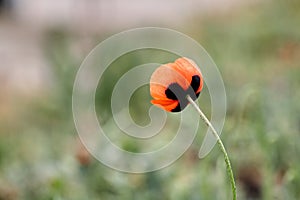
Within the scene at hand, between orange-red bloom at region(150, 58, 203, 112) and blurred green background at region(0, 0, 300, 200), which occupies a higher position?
orange-red bloom at region(150, 58, 203, 112)

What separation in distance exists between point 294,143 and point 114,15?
672 cm

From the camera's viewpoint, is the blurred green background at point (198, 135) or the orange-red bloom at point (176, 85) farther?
the blurred green background at point (198, 135)

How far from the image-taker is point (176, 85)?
1111 millimetres

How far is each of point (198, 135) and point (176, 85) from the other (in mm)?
1111

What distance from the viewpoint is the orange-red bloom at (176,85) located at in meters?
1.10

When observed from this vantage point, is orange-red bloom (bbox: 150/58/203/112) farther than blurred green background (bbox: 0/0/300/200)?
No

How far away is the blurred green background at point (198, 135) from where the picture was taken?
1.95 metres

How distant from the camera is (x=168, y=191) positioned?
2.04 meters

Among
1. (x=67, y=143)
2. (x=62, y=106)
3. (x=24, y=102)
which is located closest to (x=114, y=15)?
(x=24, y=102)

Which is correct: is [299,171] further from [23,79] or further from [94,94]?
[23,79]

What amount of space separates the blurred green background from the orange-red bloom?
65cm

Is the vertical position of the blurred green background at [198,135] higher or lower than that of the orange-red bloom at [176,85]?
lower

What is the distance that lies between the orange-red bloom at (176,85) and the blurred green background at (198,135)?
65 cm

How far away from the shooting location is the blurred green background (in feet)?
6.39
